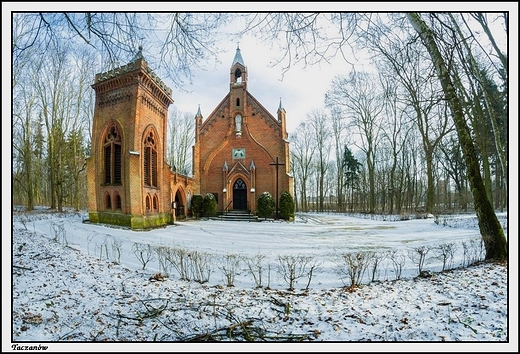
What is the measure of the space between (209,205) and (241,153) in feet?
2.89

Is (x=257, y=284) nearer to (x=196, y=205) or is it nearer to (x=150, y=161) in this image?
(x=196, y=205)

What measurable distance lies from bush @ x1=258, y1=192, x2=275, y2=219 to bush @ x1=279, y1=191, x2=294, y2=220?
0.46 ft

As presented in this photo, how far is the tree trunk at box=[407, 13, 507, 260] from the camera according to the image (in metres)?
2.70

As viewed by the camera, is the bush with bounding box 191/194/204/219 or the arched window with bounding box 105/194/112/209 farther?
the bush with bounding box 191/194/204/219

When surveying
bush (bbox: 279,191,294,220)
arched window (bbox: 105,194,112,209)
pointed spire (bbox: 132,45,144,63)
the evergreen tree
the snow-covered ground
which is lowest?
the snow-covered ground

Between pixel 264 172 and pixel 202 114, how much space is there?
1.16 meters

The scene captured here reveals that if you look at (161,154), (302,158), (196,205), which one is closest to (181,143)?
(161,154)

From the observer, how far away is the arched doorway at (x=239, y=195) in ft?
8.10

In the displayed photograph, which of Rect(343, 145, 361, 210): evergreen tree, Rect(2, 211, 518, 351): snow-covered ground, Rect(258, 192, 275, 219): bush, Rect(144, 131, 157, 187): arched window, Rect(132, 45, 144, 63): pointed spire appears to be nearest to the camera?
Rect(2, 211, 518, 351): snow-covered ground

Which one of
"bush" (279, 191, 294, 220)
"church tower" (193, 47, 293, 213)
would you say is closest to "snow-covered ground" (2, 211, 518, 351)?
"bush" (279, 191, 294, 220)

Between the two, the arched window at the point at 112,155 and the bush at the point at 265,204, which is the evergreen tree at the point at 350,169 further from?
the arched window at the point at 112,155

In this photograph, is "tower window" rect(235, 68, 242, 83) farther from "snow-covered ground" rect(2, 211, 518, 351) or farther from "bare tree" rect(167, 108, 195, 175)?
"snow-covered ground" rect(2, 211, 518, 351)

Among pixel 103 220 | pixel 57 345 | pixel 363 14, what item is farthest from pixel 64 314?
pixel 363 14

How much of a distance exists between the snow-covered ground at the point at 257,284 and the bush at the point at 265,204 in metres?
0.21
